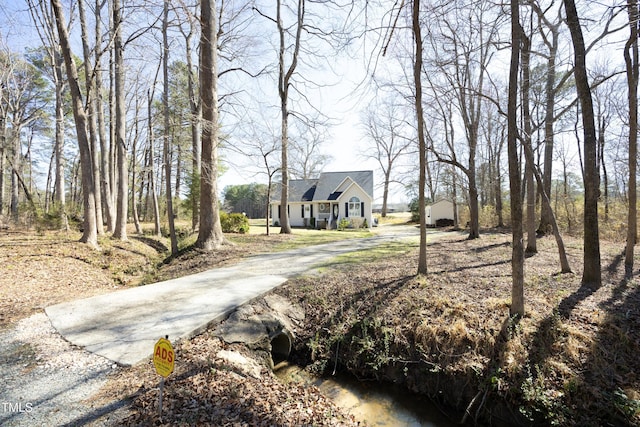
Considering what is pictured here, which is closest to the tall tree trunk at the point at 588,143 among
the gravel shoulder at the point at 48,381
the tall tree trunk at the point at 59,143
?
the gravel shoulder at the point at 48,381

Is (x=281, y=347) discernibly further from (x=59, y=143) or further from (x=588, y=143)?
(x=59, y=143)

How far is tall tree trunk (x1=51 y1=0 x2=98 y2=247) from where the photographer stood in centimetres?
846

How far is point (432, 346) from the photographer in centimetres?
445

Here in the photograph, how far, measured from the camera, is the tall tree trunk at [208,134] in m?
9.60

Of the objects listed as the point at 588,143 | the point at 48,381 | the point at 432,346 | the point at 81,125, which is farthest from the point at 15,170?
the point at 588,143

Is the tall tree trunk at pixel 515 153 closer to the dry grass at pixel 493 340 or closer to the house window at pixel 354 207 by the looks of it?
the dry grass at pixel 493 340

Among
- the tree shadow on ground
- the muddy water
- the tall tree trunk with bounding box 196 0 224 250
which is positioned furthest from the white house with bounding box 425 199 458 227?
the muddy water

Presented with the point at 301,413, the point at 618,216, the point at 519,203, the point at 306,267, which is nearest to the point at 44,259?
the point at 306,267

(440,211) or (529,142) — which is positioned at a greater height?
(529,142)

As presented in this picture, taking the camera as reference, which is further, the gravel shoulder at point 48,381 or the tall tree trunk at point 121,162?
the tall tree trunk at point 121,162

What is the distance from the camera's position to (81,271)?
7.70 m

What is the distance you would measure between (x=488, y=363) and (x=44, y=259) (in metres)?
10.4

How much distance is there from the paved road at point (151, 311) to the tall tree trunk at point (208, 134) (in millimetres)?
3108

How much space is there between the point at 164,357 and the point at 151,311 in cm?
273
